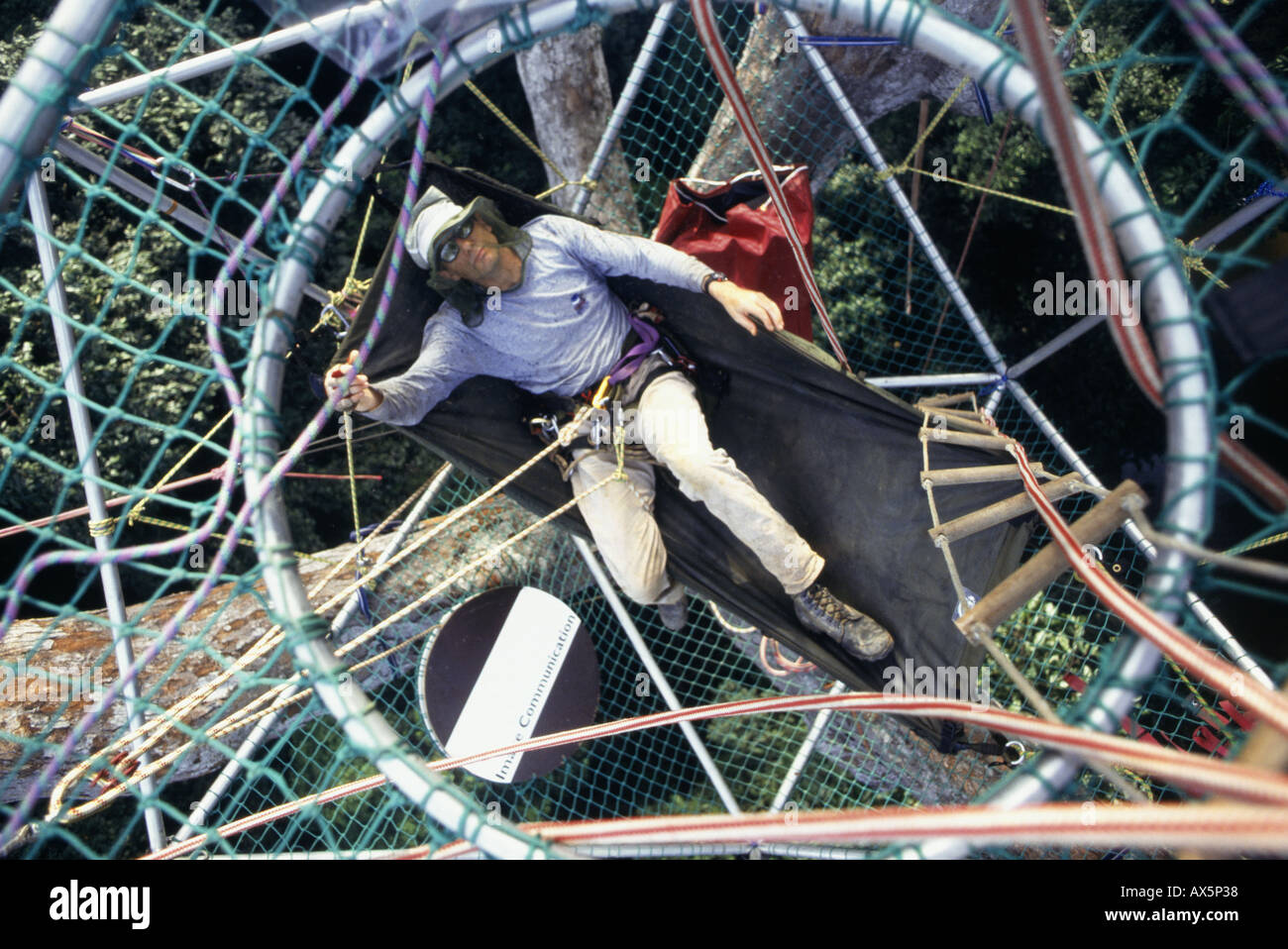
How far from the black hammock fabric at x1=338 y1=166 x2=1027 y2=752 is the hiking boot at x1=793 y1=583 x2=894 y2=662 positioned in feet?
0.25

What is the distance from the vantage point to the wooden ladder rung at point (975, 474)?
2.50m

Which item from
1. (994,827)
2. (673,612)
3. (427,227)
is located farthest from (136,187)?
(994,827)

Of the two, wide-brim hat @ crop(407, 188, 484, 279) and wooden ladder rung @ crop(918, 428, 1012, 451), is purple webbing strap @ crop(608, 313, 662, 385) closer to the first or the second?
wide-brim hat @ crop(407, 188, 484, 279)

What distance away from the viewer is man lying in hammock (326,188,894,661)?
2404 mm


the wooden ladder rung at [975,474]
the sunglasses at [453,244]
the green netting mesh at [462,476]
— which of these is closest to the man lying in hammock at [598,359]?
the sunglasses at [453,244]

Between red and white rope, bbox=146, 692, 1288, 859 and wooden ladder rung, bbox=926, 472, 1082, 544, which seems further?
wooden ladder rung, bbox=926, 472, 1082, 544

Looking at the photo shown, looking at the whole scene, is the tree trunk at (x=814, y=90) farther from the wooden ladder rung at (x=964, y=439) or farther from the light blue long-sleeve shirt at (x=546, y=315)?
the wooden ladder rung at (x=964, y=439)

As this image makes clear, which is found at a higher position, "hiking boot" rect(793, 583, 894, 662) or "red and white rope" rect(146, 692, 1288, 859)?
"red and white rope" rect(146, 692, 1288, 859)

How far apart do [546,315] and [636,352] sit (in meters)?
0.31

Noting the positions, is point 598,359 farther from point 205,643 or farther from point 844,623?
point 205,643

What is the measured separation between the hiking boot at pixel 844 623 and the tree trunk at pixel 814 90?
1.97m

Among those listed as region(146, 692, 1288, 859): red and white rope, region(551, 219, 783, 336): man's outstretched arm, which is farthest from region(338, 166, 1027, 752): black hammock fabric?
region(146, 692, 1288, 859): red and white rope

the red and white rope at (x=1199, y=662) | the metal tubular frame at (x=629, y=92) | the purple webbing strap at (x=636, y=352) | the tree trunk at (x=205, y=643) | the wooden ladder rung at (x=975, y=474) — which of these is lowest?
the tree trunk at (x=205, y=643)
